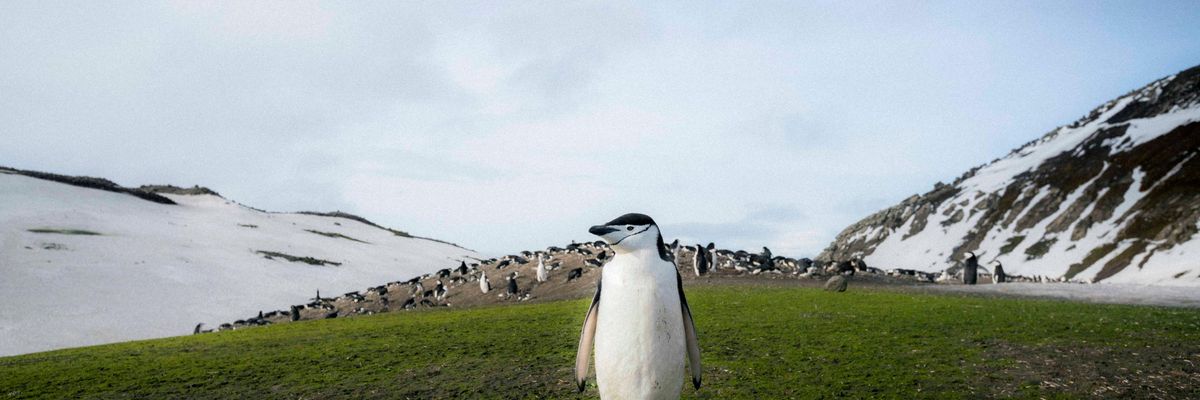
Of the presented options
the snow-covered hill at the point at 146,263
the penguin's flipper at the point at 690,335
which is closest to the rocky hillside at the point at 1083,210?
the penguin's flipper at the point at 690,335

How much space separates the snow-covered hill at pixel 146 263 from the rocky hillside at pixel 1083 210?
4760 centimetres

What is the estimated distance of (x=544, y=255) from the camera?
113ft

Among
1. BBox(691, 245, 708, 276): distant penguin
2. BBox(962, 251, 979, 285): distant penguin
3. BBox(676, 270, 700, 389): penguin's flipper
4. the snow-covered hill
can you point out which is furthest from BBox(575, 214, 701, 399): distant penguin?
BBox(962, 251, 979, 285): distant penguin

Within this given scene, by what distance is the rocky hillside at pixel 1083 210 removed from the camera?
1879 inches

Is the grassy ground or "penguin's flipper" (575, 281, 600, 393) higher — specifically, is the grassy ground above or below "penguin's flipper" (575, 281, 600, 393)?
below

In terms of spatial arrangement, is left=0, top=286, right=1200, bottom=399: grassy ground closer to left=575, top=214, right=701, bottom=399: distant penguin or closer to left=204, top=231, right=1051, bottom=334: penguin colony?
left=575, top=214, right=701, bottom=399: distant penguin

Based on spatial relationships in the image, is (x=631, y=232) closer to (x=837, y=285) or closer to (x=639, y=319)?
(x=639, y=319)

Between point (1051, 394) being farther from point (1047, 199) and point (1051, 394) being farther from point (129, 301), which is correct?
point (1047, 199)

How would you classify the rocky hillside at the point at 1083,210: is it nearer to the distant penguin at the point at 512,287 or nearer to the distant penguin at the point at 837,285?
the distant penguin at the point at 837,285

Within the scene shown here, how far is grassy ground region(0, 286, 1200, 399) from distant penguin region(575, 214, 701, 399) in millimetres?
3286

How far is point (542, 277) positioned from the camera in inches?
1190

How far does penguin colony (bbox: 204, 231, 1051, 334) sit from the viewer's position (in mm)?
28797

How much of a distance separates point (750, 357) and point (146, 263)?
41.6 meters

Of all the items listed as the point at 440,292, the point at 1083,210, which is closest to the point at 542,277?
the point at 440,292
